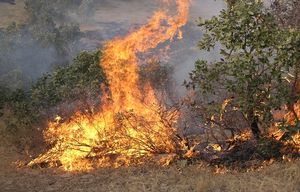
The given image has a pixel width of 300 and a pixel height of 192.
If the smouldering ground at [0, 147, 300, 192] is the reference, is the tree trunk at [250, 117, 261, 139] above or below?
above

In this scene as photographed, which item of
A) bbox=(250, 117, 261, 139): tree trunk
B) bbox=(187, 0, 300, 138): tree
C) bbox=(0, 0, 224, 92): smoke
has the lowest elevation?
bbox=(250, 117, 261, 139): tree trunk

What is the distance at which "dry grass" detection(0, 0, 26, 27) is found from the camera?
40.8 m

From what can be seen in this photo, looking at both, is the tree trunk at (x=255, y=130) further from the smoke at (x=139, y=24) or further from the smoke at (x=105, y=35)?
the smoke at (x=139, y=24)

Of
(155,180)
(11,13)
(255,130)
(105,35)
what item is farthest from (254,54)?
(11,13)

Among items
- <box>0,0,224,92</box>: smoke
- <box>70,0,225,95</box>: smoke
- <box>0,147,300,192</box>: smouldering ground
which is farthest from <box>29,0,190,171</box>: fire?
<box>70,0,225,95</box>: smoke

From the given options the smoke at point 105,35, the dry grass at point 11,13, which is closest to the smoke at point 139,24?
the smoke at point 105,35

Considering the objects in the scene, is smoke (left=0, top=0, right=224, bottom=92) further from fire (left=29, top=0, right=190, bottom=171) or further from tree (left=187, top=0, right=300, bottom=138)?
tree (left=187, top=0, right=300, bottom=138)

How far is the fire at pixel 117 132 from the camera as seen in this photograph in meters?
13.4

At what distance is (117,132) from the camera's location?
13969 mm

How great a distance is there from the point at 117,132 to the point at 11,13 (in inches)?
1356

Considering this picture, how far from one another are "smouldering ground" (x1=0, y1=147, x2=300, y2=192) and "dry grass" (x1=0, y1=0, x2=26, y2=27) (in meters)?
29.8

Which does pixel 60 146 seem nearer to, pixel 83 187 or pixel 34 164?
pixel 34 164

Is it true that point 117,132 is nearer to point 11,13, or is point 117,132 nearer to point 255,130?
point 255,130

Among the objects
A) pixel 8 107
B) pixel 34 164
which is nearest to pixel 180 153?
pixel 34 164
